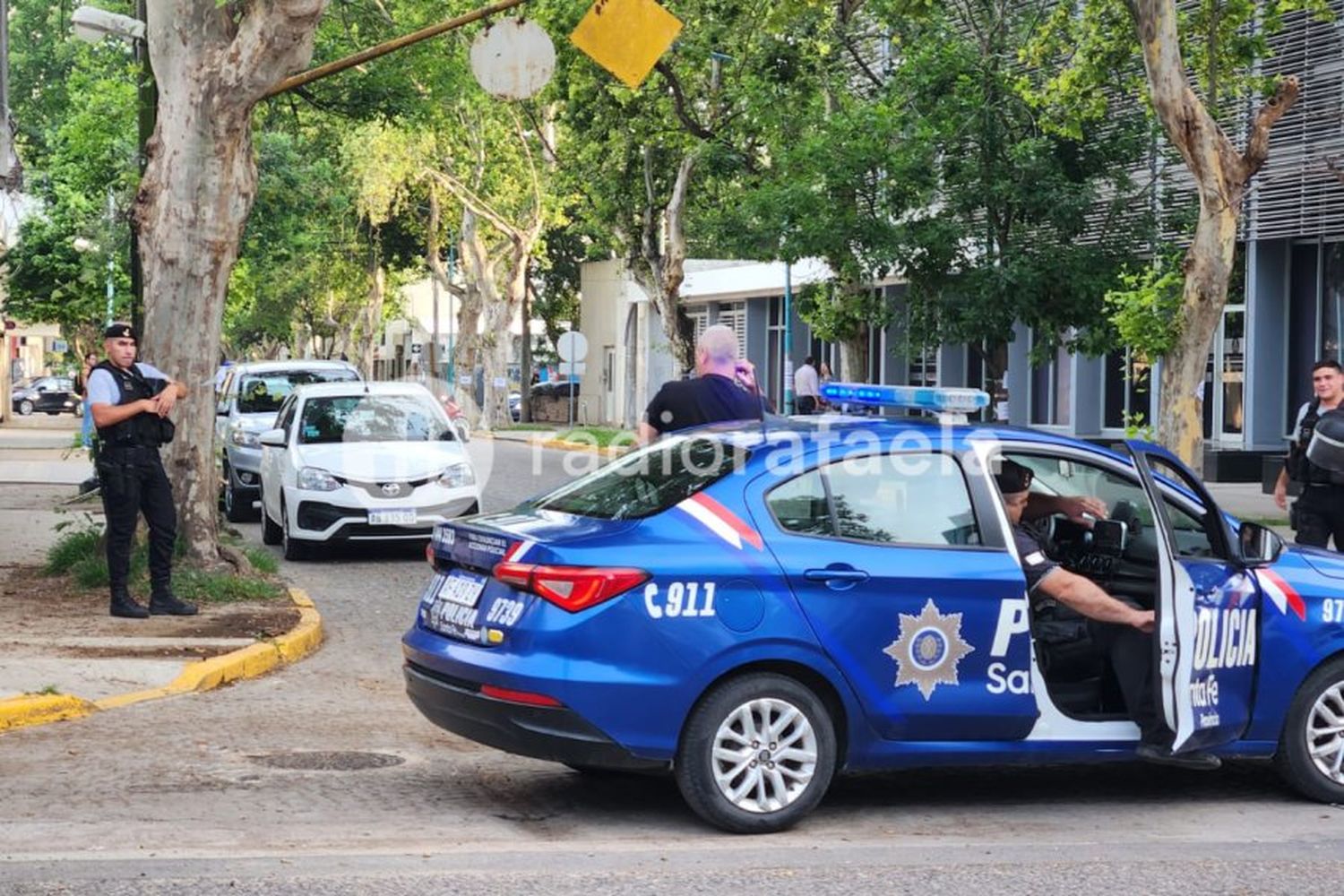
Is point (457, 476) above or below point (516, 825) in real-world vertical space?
above

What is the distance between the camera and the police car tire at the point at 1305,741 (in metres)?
7.75

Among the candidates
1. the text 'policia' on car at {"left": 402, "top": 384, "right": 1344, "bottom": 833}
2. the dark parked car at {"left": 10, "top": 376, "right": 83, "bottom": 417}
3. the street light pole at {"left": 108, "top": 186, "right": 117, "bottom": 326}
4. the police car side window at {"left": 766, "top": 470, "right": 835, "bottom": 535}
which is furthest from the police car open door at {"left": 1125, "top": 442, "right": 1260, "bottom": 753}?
the dark parked car at {"left": 10, "top": 376, "right": 83, "bottom": 417}

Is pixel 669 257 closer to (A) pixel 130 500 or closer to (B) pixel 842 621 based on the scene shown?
(A) pixel 130 500

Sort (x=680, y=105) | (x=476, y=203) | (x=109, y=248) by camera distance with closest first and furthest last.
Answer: (x=680, y=105), (x=109, y=248), (x=476, y=203)

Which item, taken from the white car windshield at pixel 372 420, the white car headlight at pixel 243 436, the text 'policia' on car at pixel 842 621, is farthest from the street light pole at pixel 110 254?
the text 'policia' on car at pixel 842 621

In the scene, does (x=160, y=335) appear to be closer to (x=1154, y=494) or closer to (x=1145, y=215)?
(x=1154, y=494)

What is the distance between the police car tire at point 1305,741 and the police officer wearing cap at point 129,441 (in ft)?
23.2

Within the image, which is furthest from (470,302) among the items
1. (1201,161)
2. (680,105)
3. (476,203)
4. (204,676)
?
(204,676)

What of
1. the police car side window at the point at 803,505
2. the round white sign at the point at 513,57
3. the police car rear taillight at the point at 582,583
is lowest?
the police car rear taillight at the point at 582,583

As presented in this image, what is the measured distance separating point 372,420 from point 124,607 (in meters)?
6.05

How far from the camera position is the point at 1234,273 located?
92.8ft

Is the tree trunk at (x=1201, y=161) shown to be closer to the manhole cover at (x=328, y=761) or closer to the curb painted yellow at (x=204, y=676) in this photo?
the curb painted yellow at (x=204, y=676)

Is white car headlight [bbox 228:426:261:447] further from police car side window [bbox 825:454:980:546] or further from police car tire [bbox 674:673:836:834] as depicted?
police car tire [bbox 674:673:836:834]

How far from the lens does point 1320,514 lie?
11.6 m
